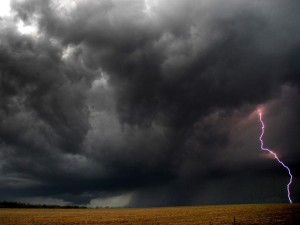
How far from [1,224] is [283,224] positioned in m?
39.3


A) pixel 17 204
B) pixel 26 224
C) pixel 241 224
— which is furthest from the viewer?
pixel 17 204

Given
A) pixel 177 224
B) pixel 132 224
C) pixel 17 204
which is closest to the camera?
pixel 177 224

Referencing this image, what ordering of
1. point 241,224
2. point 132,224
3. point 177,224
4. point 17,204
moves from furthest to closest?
point 17,204 < point 132,224 < point 177,224 < point 241,224

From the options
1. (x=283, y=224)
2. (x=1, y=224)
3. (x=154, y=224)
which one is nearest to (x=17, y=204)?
(x=1, y=224)

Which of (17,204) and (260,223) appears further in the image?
(17,204)

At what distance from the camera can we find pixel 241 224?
118 ft

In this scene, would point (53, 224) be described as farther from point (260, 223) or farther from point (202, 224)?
point (260, 223)

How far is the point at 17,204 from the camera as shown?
19938 cm

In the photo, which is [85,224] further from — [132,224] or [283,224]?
[283,224]

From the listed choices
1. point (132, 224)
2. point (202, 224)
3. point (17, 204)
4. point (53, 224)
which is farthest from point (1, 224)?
point (17, 204)

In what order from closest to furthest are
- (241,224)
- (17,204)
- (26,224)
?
(241,224) → (26,224) → (17,204)

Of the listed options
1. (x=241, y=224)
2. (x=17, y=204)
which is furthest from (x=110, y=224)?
(x=17, y=204)

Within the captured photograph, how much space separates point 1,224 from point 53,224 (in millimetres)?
8049

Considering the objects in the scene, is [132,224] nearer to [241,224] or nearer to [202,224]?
[202,224]
